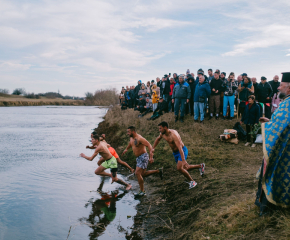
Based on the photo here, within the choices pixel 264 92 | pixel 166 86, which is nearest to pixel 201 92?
pixel 264 92

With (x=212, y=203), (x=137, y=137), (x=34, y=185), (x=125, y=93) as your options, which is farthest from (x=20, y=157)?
(x=212, y=203)

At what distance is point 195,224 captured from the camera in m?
5.14

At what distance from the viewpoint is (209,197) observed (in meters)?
6.45

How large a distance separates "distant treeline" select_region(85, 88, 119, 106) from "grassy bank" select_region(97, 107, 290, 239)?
3381 centimetres

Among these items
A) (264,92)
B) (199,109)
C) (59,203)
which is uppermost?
(264,92)

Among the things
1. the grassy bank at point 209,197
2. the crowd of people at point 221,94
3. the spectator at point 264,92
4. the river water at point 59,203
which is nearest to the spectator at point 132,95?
the crowd of people at point 221,94

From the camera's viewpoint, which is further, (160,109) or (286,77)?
(160,109)

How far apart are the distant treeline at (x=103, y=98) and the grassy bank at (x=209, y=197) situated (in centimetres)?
3381

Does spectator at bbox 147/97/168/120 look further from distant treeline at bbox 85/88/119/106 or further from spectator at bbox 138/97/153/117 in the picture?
distant treeline at bbox 85/88/119/106

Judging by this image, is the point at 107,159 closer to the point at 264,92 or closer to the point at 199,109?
the point at 199,109

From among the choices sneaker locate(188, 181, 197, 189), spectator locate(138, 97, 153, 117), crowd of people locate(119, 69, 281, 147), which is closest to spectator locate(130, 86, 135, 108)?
spectator locate(138, 97, 153, 117)

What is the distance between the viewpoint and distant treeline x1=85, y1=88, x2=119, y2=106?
51578 mm

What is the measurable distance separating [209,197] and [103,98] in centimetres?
7434

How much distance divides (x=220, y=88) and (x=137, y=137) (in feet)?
22.8
